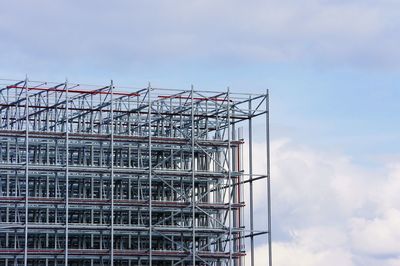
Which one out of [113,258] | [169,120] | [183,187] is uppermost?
[169,120]

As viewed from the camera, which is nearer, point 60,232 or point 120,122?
point 60,232

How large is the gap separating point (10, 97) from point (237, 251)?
19.2 meters

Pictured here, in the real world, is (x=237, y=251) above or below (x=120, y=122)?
below

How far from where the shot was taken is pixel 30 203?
2852 inches

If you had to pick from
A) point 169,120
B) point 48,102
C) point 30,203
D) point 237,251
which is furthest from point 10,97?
point 237,251

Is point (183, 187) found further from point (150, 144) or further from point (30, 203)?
point (30, 203)

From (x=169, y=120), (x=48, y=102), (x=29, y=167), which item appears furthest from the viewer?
(x=169, y=120)

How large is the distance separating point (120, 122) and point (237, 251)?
42.4ft

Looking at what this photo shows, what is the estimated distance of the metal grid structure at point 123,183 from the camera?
72688mm

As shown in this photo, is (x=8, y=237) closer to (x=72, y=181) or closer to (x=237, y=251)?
(x=72, y=181)

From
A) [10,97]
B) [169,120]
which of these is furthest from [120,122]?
[10,97]

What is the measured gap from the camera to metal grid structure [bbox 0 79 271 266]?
238ft

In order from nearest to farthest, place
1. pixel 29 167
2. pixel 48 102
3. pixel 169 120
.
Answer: pixel 29 167, pixel 48 102, pixel 169 120

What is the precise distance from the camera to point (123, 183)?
7844cm
